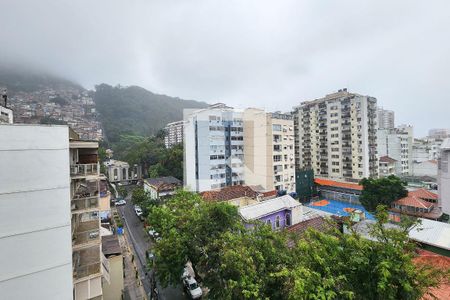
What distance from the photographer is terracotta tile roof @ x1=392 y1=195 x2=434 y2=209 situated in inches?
1009

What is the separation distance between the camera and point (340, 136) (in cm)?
4109

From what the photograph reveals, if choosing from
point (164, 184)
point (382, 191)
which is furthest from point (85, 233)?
point (382, 191)

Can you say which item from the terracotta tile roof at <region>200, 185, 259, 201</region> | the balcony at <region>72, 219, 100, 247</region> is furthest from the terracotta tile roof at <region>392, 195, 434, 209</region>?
the balcony at <region>72, 219, 100, 247</region>

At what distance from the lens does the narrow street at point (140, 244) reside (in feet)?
47.0

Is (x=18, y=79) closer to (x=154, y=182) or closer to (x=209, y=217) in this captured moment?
A: (x=154, y=182)

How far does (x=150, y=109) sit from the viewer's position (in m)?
114

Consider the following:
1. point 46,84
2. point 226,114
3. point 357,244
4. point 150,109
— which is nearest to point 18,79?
point 46,84

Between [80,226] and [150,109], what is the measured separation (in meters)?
109

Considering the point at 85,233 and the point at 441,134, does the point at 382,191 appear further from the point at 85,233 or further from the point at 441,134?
the point at 441,134

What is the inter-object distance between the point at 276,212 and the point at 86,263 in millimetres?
14960

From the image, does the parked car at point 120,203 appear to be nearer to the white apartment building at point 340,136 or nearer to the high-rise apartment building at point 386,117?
the white apartment building at point 340,136

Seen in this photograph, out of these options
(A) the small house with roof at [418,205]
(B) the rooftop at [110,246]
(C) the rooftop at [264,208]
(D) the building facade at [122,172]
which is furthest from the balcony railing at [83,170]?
(D) the building facade at [122,172]

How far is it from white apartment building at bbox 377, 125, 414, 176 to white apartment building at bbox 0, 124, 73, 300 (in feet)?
186

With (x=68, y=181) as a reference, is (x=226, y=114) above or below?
above
